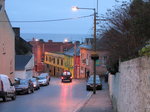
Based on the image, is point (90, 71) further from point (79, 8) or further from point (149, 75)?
point (149, 75)

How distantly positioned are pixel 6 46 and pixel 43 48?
77.3 m

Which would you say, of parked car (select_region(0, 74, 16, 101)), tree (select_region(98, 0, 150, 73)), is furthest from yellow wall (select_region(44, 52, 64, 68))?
tree (select_region(98, 0, 150, 73))

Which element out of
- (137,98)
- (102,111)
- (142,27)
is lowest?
(102,111)

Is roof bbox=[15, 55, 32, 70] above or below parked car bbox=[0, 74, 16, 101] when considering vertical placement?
above

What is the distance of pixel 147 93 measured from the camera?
6.63m

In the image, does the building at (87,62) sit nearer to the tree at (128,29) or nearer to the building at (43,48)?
the building at (43,48)

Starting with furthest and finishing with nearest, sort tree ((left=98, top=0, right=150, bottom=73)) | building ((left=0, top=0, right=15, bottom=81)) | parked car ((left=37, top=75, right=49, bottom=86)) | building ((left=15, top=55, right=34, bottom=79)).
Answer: building ((left=15, top=55, right=34, bottom=79)) < parked car ((left=37, top=75, right=49, bottom=86)) < building ((left=0, top=0, right=15, bottom=81)) < tree ((left=98, top=0, right=150, bottom=73))

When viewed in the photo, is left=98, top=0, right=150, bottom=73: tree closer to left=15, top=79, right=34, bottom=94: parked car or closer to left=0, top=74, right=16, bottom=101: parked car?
left=0, top=74, right=16, bottom=101: parked car

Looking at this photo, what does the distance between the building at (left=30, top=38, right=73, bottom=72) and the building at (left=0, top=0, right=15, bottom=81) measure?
2495 inches

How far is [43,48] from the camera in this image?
128 metres

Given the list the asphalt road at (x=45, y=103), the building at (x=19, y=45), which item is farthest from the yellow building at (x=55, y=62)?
the asphalt road at (x=45, y=103)

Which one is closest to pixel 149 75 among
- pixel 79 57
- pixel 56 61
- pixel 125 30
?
pixel 125 30

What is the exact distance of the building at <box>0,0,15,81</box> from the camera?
160 feet

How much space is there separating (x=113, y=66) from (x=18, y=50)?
6462cm
